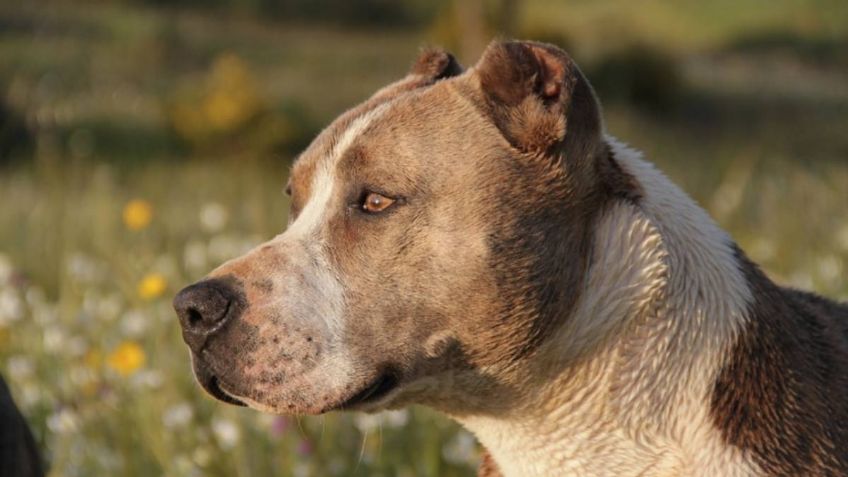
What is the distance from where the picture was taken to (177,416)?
4.27m

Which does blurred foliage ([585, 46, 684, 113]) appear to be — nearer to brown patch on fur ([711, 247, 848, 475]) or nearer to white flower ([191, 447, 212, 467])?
white flower ([191, 447, 212, 467])

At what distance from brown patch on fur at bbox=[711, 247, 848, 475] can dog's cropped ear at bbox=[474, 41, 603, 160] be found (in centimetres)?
58

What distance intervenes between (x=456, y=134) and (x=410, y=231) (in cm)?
28

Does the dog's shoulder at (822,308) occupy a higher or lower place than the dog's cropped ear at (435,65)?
lower

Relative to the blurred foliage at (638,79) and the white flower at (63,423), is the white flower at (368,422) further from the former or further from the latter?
the blurred foliage at (638,79)

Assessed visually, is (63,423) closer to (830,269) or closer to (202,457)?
(202,457)

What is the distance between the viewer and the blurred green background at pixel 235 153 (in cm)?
446

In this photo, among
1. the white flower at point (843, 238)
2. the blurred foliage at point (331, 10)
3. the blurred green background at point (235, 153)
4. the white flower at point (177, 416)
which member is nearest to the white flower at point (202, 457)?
the blurred green background at point (235, 153)

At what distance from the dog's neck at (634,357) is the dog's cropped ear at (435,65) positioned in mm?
847

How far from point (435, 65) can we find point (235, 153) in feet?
37.3

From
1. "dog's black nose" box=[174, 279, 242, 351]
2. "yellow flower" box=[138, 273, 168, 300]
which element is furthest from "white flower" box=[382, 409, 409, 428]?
"dog's black nose" box=[174, 279, 242, 351]

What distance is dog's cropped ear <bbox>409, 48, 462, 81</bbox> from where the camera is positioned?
357 cm

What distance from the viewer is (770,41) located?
28.5 m

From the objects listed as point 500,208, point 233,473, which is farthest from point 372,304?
point 233,473
